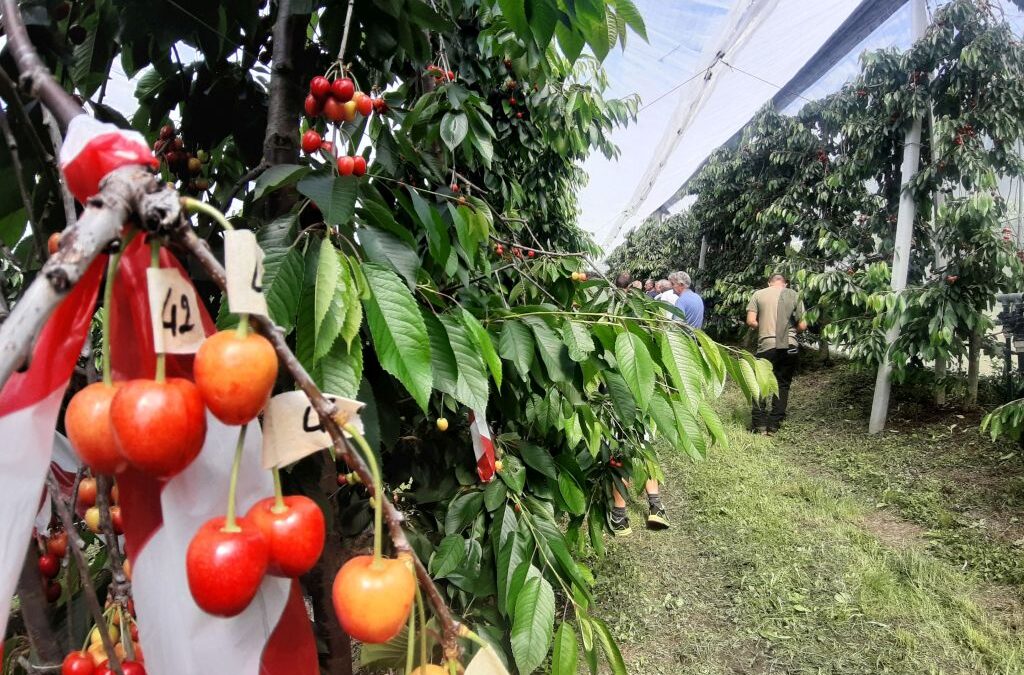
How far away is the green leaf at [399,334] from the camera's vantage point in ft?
2.12

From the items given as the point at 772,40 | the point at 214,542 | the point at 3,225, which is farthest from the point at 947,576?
the point at 772,40

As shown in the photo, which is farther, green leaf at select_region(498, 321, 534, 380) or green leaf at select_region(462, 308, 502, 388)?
green leaf at select_region(498, 321, 534, 380)

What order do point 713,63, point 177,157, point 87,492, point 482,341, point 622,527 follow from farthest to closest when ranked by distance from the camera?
point 713,63, point 622,527, point 177,157, point 482,341, point 87,492

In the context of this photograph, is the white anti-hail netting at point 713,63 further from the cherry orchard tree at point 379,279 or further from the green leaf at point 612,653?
the green leaf at point 612,653

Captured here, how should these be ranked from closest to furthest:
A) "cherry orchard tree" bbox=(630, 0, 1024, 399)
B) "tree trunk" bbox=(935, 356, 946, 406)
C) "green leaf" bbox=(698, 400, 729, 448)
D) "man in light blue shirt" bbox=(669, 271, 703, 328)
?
"green leaf" bbox=(698, 400, 729, 448), "cherry orchard tree" bbox=(630, 0, 1024, 399), "tree trunk" bbox=(935, 356, 946, 406), "man in light blue shirt" bbox=(669, 271, 703, 328)

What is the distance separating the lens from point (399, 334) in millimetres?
664

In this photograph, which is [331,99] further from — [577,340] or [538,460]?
[538,460]

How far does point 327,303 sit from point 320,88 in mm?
565

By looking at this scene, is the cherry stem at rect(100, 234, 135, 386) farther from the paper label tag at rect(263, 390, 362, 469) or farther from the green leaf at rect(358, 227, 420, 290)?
the green leaf at rect(358, 227, 420, 290)

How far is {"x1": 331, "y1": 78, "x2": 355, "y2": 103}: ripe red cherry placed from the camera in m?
0.99

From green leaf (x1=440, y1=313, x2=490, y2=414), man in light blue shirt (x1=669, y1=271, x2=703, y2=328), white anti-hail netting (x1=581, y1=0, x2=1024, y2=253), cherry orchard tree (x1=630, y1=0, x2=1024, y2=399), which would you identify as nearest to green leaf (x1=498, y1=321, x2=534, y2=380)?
green leaf (x1=440, y1=313, x2=490, y2=414)

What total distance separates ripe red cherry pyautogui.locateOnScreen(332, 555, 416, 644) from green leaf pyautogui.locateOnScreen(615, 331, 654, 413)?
0.63 metres

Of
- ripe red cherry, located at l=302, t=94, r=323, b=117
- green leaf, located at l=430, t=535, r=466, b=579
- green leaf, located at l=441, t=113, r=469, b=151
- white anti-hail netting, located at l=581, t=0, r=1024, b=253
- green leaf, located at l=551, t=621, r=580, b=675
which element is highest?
white anti-hail netting, located at l=581, t=0, r=1024, b=253

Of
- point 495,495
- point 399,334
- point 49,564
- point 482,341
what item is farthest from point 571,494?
point 49,564
